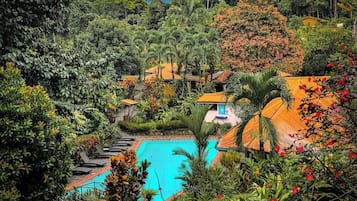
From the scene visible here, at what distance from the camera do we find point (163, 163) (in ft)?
54.9

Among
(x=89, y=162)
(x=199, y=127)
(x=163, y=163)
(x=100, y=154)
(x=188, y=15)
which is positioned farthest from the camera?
(x=188, y=15)

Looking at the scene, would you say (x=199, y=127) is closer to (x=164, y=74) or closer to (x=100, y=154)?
(x=100, y=154)

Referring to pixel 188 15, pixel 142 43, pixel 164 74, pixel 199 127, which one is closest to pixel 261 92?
pixel 199 127

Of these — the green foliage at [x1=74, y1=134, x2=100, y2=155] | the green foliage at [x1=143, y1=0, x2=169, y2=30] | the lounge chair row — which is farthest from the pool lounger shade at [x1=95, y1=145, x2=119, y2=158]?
the green foliage at [x1=143, y1=0, x2=169, y2=30]

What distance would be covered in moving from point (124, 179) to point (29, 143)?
1.68 m

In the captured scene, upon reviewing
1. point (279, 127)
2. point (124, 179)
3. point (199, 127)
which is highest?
point (199, 127)

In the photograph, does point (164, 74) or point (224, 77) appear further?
point (164, 74)

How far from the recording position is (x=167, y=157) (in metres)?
17.5

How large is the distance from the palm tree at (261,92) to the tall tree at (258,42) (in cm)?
1176

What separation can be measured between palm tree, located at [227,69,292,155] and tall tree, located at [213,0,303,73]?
1176 centimetres

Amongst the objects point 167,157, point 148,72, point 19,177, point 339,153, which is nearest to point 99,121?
point 19,177

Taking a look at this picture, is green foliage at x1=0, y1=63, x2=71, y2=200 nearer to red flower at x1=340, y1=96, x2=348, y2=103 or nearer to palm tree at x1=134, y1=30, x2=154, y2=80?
red flower at x1=340, y1=96, x2=348, y2=103

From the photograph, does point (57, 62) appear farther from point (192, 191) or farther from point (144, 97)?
point (144, 97)

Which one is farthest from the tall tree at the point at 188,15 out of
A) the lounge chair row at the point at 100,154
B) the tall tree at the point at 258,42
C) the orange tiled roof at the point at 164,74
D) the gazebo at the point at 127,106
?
the lounge chair row at the point at 100,154
